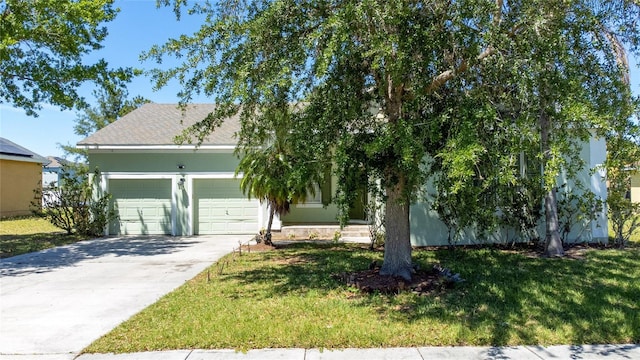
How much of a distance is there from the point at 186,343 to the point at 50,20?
40.2 feet

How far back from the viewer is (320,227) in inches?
555

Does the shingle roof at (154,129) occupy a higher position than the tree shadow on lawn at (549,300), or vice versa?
the shingle roof at (154,129)

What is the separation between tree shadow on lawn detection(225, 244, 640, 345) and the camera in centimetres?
510

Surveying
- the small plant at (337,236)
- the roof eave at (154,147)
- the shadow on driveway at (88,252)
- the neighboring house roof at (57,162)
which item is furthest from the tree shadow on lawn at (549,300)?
the neighboring house roof at (57,162)

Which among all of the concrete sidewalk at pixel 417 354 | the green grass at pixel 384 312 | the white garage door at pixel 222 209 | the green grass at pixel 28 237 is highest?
the white garage door at pixel 222 209

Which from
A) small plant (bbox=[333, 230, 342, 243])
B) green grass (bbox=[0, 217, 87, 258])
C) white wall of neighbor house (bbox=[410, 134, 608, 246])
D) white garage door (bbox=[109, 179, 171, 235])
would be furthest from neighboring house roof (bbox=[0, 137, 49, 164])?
white wall of neighbor house (bbox=[410, 134, 608, 246])

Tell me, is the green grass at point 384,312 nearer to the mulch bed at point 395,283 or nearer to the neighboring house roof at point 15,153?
the mulch bed at point 395,283

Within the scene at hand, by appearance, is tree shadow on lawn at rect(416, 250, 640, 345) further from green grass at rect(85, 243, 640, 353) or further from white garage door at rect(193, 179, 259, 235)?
white garage door at rect(193, 179, 259, 235)

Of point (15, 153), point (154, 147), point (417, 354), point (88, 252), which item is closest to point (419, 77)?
point (417, 354)

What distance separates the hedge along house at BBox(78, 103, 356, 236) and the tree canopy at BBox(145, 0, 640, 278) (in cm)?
834

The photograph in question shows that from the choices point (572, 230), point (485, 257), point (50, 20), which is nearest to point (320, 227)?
point (485, 257)

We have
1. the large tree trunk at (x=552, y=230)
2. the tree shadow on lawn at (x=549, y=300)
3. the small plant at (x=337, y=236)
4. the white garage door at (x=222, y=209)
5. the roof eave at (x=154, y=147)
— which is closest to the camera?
the tree shadow on lawn at (x=549, y=300)

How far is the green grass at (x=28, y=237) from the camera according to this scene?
1241 centimetres

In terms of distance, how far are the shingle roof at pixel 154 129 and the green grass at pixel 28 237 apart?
11.1 feet
